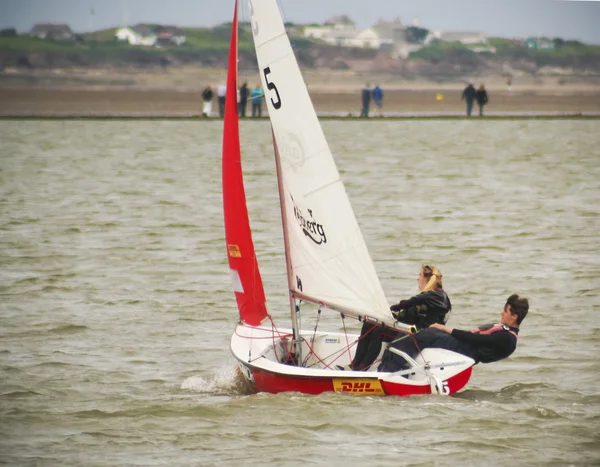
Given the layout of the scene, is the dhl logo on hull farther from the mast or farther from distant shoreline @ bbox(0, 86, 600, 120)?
distant shoreline @ bbox(0, 86, 600, 120)

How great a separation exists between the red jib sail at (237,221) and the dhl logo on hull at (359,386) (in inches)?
60.3

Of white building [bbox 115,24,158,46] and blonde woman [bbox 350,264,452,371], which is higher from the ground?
white building [bbox 115,24,158,46]

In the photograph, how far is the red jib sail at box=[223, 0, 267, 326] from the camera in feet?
37.3

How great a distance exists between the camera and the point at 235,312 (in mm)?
15508

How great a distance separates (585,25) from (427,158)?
128 ft

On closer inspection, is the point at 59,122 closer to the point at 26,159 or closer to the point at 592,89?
the point at 26,159

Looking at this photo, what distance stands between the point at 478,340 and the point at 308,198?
6.20 feet

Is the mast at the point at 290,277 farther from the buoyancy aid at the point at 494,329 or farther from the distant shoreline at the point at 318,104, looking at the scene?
the distant shoreline at the point at 318,104

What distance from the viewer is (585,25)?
7256 centimetres

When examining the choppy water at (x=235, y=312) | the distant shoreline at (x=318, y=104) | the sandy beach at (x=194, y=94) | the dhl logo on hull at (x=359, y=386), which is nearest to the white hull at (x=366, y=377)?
the dhl logo on hull at (x=359, y=386)

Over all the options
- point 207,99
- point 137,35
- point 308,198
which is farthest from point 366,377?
point 137,35

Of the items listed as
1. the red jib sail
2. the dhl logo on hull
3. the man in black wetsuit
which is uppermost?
the red jib sail

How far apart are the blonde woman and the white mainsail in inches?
6.2

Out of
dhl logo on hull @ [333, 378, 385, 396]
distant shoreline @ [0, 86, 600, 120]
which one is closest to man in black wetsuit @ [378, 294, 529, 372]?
dhl logo on hull @ [333, 378, 385, 396]
